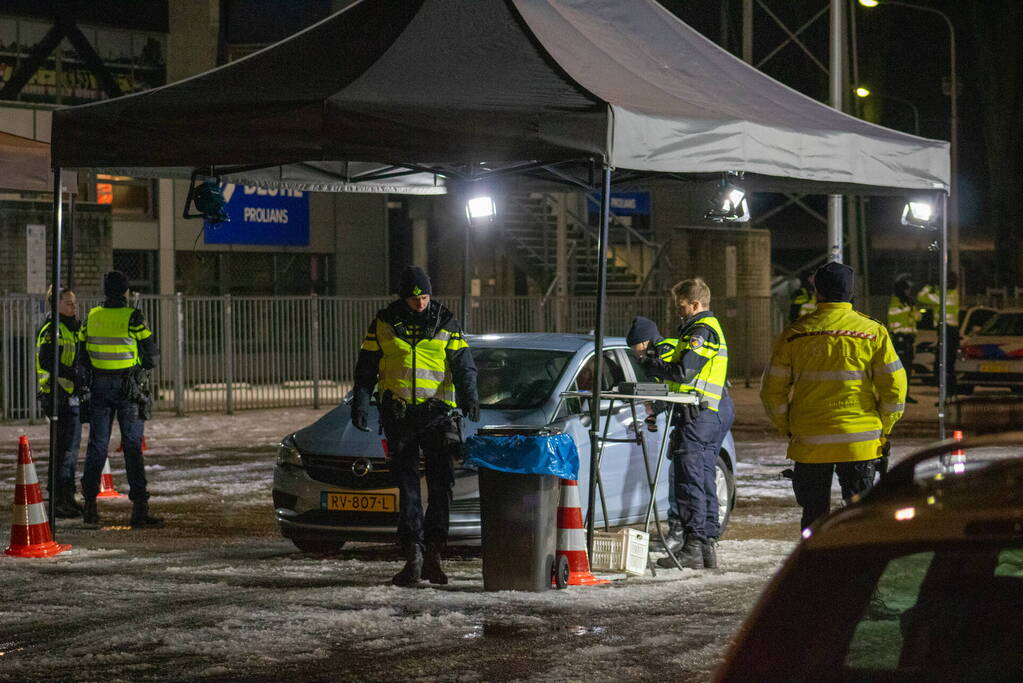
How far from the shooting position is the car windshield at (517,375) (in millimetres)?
10242

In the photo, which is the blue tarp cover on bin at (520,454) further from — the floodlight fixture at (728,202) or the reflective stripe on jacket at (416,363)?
the floodlight fixture at (728,202)

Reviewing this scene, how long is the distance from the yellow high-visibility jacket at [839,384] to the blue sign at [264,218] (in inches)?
958

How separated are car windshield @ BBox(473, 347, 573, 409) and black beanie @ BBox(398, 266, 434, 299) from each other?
4.44ft

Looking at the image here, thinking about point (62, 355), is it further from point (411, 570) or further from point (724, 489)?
point (724, 489)

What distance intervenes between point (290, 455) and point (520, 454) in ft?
6.52

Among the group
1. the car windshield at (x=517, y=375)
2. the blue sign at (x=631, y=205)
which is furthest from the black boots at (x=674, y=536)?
the blue sign at (x=631, y=205)

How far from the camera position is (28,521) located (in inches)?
401

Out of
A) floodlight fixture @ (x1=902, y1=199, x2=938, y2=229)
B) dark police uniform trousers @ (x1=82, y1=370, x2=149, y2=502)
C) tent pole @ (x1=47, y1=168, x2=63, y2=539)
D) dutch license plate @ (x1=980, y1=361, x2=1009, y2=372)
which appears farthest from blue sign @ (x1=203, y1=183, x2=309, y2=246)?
floodlight fixture @ (x1=902, y1=199, x2=938, y2=229)

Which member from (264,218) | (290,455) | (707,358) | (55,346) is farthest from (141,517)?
(264,218)

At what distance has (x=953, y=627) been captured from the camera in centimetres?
296

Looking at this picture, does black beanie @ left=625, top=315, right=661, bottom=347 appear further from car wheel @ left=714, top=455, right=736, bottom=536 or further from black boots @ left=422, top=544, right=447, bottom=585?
black boots @ left=422, top=544, right=447, bottom=585

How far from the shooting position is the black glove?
29.7ft

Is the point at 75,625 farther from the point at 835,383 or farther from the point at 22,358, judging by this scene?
the point at 22,358

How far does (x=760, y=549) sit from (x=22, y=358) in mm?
14328
